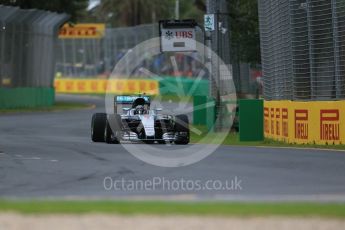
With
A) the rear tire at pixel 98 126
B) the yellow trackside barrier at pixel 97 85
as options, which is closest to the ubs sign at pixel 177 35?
the rear tire at pixel 98 126

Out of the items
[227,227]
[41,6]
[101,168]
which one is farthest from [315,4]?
[41,6]

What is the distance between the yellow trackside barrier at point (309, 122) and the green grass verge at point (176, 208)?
10874 mm

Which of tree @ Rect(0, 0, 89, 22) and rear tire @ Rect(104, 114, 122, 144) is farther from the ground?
tree @ Rect(0, 0, 89, 22)

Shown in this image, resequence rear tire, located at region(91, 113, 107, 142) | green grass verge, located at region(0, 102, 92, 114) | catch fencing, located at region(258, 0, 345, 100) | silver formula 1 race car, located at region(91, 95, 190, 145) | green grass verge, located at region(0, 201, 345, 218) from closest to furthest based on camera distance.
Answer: green grass verge, located at region(0, 201, 345, 218)
catch fencing, located at region(258, 0, 345, 100)
silver formula 1 race car, located at region(91, 95, 190, 145)
rear tire, located at region(91, 113, 107, 142)
green grass verge, located at region(0, 102, 92, 114)

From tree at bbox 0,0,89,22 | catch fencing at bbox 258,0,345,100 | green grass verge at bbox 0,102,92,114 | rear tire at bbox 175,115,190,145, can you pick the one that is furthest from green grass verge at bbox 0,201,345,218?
tree at bbox 0,0,89,22

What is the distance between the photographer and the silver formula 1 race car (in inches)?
894

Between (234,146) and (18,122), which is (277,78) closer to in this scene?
(234,146)

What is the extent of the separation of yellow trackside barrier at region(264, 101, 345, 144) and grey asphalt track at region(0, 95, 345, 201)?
1.10 meters

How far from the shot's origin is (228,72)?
2925 centimetres

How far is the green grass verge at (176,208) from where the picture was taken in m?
9.74

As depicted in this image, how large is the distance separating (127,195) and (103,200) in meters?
1.42

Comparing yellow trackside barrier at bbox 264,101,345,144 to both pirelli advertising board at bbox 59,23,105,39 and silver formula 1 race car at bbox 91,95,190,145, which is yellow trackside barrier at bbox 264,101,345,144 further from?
pirelli advertising board at bbox 59,23,105,39

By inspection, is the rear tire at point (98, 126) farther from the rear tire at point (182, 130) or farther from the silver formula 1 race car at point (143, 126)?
the rear tire at point (182, 130)

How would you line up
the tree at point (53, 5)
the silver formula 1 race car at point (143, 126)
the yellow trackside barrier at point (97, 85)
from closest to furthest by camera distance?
the silver formula 1 race car at point (143, 126), the tree at point (53, 5), the yellow trackside barrier at point (97, 85)
